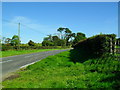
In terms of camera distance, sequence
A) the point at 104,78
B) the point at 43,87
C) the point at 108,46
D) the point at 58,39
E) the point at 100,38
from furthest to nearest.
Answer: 1. the point at 58,39
2. the point at 100,38
3. the point at 108,46
4. the point at 104,78
5. the point at 43,87

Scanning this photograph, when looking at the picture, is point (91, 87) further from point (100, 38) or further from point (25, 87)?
point (100, 38)

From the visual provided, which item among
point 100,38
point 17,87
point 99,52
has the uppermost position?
point 100,38

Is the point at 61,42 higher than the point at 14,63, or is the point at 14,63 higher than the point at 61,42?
the point at 61,42

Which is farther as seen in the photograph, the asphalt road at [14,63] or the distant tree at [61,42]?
the distant tree at [61,42]

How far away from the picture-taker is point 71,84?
18.9ft

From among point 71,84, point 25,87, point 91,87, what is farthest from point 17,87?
point 91,87

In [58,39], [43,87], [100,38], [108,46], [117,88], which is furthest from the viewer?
[58,39]

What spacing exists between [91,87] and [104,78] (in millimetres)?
1078

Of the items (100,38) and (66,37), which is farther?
(66,37)

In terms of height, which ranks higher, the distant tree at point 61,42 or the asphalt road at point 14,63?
the distant tree at point 61,42

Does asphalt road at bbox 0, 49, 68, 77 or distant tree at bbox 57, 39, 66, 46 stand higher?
distant tree at bbox 57, 39, 66, 46

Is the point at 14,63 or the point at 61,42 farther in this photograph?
the point at 61,42

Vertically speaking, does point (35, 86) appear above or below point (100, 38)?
below

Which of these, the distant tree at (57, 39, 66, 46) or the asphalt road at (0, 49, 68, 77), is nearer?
the asphalt road at (0, 49, 68, 77)
